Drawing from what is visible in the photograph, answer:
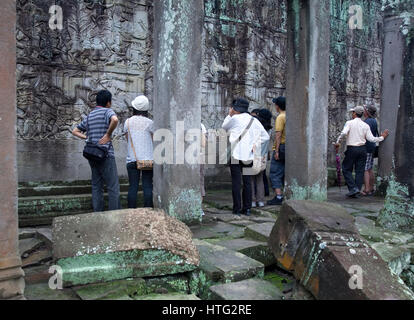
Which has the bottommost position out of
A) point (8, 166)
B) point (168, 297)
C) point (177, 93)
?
point (168, 297)

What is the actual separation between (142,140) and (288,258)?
2.77m

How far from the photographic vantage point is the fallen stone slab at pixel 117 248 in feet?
9.82

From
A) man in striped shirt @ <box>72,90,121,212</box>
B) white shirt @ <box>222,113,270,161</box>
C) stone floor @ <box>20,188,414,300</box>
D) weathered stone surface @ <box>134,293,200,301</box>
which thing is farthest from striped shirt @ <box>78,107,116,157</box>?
weathered stone surface @ <box>134,293,200,301</box>

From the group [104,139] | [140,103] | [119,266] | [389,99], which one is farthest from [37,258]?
[389,99]

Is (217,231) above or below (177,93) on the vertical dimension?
below

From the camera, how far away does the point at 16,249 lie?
2607 millimetres

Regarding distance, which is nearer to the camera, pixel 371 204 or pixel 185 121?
pixel 185 121

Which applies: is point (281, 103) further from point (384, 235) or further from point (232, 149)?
point (384, 235)

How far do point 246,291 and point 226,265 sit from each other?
0.43m

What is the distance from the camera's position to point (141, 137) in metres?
5.20

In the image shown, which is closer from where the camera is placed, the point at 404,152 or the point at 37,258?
the point at 37,258
